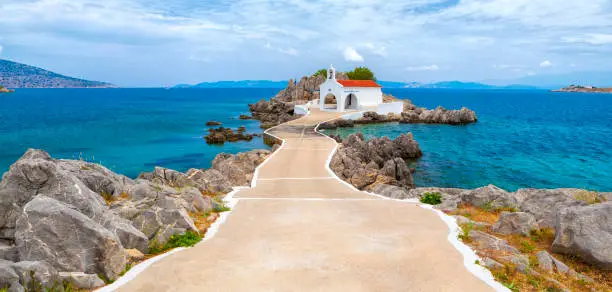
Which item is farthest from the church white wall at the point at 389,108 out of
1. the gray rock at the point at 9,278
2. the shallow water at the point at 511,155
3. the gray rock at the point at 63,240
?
the gray rock at the point at 9,278

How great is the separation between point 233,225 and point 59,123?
74.4 m

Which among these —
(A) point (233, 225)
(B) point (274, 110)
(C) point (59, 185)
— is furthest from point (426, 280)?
(B) point (274, 110)

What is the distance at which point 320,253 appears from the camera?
9125 millimetres

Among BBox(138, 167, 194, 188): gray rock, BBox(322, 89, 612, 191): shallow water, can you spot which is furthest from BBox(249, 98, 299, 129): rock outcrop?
BBox(138, 167, 194, 188): gray rock

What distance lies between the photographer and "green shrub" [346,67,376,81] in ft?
361

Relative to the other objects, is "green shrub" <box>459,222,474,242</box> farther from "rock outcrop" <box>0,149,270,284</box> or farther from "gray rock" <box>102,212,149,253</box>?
"gray rock" <box>102,212,149,253</box>

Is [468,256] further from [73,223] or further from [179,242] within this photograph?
[73,223]

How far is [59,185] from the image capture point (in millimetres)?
8664

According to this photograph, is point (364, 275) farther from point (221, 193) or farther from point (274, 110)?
point (274, 110)

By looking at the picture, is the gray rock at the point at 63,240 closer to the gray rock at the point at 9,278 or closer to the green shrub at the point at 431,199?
the gray rock at the point at 9,278

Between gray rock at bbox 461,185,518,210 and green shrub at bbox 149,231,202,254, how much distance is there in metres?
9.58

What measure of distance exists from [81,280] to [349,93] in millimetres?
62749

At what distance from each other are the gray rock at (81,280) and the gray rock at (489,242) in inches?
331

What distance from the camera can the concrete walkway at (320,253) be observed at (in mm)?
7543
